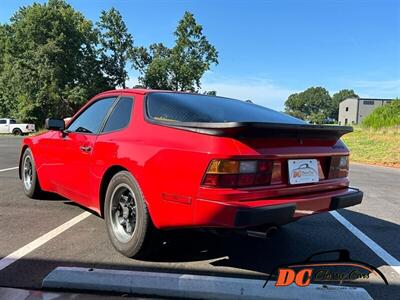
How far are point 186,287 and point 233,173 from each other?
911 mm

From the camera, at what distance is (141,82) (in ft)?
206

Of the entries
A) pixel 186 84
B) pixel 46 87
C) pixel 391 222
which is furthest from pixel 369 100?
pixel 391 222

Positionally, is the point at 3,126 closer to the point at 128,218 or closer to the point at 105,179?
the point at 105,179

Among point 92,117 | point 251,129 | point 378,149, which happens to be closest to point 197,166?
point 251,129

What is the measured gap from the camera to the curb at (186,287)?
3047mm

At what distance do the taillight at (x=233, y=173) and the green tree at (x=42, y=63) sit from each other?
148ft

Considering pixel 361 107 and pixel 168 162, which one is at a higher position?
pixel 361 107

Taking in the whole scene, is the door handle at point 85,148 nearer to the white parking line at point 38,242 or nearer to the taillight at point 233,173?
the white parking line at point 38,242

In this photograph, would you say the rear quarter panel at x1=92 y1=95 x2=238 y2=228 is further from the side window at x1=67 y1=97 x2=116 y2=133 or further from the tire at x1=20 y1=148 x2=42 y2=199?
the tire at x1=20 y1=148 x2=42 y2=199

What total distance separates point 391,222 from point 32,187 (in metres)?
5.08

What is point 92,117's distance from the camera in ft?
15.8

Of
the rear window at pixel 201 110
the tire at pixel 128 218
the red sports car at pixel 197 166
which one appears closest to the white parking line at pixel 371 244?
the red sports car at pixel 197 166

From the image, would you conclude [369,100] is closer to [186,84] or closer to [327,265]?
[186,84]

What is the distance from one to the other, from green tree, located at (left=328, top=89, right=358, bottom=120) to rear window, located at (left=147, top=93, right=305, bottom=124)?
6530 inches
